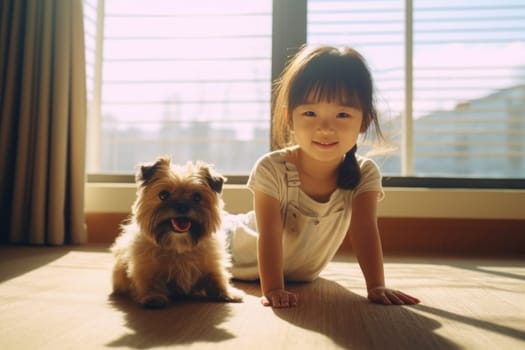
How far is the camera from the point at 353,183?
1610mm

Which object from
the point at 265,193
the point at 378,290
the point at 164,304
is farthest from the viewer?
the point at 265,193

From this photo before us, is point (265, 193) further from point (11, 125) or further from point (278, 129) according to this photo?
point (11, 125)

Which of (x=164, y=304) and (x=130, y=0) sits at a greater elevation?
(x=130, y=0)

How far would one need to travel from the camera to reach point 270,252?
4.83ft

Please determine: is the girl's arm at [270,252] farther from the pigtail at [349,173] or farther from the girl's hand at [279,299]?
the pigtail at [349,173]

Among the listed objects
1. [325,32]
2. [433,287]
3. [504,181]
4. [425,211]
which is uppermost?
[325,32]

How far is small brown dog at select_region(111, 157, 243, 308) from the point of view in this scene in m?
1.46

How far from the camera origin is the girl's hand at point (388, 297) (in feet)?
4.60

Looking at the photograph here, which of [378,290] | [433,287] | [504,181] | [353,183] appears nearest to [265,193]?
[353,183]

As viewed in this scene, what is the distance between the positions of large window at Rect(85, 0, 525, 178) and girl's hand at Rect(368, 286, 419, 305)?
5.76 feet

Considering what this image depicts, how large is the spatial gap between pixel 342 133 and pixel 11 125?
A: 86.1 inches

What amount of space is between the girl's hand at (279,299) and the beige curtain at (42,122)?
1733mm

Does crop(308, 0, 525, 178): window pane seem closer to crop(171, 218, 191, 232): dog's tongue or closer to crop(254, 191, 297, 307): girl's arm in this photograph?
crop(254, 191, 297, 307): girl's arm

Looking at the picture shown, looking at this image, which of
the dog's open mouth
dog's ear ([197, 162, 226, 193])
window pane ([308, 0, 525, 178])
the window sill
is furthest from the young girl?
window pane ([308, 0, 525, 178])
